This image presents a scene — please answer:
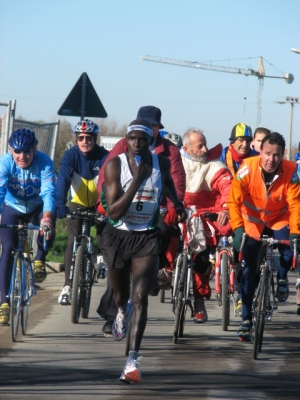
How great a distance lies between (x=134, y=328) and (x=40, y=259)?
2.70m

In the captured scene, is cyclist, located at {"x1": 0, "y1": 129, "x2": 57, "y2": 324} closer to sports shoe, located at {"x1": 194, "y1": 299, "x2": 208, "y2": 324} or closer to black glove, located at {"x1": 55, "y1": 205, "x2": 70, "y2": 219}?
black glove, located at {"x1": 55, "y1": 205, "x2": 70, "y2": 219}

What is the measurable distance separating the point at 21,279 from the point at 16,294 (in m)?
0.15

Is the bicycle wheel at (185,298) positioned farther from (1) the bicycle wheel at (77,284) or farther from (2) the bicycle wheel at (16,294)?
(2) the bicycle wheel at (16,294)

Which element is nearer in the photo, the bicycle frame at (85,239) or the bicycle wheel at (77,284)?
the bicycle wheel at (77,284)

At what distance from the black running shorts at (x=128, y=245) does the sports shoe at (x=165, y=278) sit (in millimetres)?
2666

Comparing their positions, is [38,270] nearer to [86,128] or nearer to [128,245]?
[86,128]

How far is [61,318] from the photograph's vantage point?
10812 mm

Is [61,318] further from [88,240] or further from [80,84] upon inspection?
[80,84]

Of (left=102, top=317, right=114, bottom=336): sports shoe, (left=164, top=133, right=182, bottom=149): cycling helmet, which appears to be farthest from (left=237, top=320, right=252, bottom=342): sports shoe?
(left=164, top=133, right=182, bottom=149): cycling helmet

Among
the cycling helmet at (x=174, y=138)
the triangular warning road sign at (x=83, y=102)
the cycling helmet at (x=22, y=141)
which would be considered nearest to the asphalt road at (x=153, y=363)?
the cycling helmet at (x=22, y=141)

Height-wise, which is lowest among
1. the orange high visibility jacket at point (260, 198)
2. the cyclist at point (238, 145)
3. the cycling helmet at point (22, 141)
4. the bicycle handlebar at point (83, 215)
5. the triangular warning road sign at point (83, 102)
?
the bicycle handlebar at point (83, 215)

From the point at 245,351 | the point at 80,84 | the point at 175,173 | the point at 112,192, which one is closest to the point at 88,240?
the point at 175,173

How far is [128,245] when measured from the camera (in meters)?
7.66

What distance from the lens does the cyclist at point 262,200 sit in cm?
905
